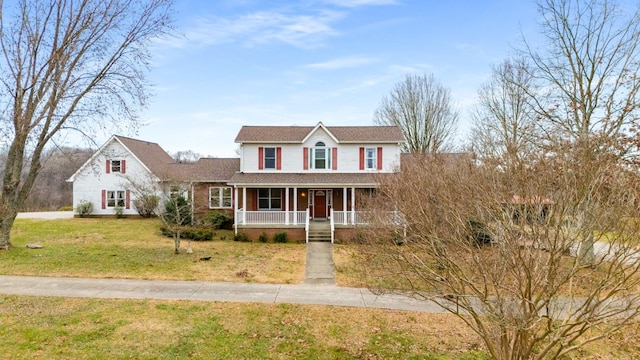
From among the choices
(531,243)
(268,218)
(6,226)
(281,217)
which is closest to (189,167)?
(268,218)

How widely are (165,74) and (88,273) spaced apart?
375 inches

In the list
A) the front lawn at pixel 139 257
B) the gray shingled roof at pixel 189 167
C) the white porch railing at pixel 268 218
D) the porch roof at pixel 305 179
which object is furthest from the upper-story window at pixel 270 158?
the front lawn at pixel 139 257

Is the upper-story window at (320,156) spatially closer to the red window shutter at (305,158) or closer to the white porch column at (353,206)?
the red window shutter at (305,158)

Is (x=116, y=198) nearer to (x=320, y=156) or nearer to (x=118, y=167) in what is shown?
(x=118, y=167)

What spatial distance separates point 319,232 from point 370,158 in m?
6.06

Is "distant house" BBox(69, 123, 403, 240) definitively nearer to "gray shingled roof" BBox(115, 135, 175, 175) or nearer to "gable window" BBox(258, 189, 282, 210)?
"gable window" BBox(258, 189, 282, 210)

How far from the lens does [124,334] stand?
25.6 feet

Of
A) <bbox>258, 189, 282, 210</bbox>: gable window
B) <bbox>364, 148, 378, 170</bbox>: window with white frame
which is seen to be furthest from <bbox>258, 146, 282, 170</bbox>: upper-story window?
<bbox>364, 148, 378, 170</bbox>: window with white frame

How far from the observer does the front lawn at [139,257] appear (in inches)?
494

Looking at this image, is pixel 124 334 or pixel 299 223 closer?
pixel 124 334

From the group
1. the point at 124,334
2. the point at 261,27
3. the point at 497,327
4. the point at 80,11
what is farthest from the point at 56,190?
the point at 497,327

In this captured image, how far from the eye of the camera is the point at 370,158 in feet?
74.0

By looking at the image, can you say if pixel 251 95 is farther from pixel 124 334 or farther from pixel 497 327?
pixel 497 327

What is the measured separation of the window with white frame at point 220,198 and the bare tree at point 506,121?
1644 cm
